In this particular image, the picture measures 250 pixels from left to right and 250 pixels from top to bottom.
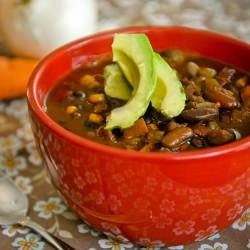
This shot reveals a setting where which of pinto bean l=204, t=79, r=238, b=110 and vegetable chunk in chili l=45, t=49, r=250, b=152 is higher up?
pinto bean l=204, t=79, r=238, b=110

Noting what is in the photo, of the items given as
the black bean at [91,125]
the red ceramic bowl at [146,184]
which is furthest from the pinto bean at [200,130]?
the black bean at [91,125]

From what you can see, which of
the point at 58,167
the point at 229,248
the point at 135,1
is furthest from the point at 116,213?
the point at 135,1

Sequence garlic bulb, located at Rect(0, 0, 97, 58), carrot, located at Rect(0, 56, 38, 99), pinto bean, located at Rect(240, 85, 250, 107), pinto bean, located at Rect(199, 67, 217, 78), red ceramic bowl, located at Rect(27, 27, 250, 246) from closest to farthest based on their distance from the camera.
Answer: red ceramic bowl, located at Rect(27, 27, 250, 246) → pinto bean, located at Rect(240, 85, 250, 107) → pinto bean, located at Rect(199, 67, 217, 78) → carrot, located at Rect(0, 56, 38, 99) → garlic bulb, located at Rect(0, 0, 97, 58)

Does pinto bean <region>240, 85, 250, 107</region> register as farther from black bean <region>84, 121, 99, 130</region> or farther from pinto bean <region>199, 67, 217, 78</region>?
black bean <region>84, 121, 99, 130</region>

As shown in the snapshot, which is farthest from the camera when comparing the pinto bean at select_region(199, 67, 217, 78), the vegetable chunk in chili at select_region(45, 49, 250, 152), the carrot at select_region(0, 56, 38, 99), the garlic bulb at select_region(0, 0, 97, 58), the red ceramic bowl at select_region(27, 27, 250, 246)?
the garlic bulb at select_region(0, 0, 97, 58)

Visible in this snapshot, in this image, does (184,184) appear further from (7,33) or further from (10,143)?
(7,33)

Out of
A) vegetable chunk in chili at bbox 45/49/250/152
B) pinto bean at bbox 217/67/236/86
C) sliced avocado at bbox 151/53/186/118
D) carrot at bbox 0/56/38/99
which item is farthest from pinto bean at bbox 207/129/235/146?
carrot at bbox 0/56/38/99
